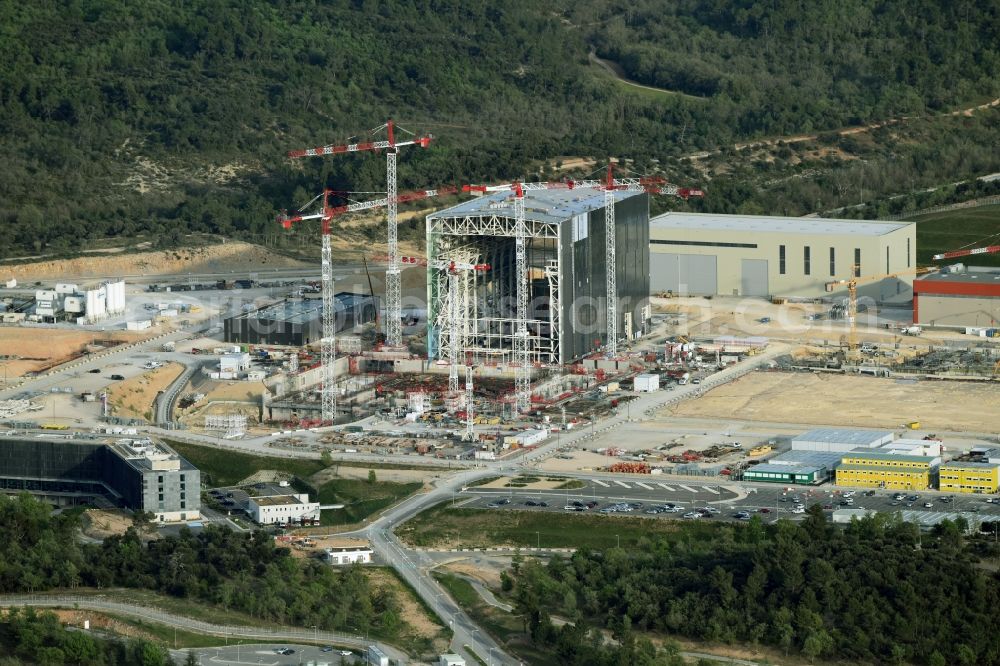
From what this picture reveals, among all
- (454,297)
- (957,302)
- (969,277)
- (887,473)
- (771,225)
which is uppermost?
(771,225)

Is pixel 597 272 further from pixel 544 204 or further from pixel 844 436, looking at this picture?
pixel 844 436

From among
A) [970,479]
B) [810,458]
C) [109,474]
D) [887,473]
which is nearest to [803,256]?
[810,458]

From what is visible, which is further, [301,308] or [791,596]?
[301,308]

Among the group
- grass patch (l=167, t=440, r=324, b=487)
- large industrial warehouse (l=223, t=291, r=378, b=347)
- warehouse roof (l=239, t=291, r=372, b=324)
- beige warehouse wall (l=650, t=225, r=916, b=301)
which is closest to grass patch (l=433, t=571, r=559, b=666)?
grass patch (l=167, t=440, r=324, b=487)

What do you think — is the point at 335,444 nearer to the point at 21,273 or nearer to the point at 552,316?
the point at 552,316

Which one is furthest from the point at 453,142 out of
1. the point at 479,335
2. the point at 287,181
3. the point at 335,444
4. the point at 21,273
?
the point at 335,444

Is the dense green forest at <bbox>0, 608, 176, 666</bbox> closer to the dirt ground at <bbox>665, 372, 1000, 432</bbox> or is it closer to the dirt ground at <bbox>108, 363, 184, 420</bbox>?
the dirt ground at <bbox>108, 363, 184, 420</bbox>
